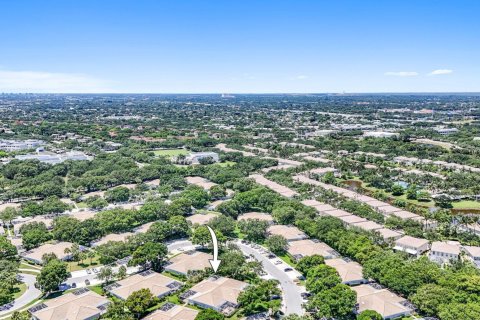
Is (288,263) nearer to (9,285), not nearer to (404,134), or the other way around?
(9,285)

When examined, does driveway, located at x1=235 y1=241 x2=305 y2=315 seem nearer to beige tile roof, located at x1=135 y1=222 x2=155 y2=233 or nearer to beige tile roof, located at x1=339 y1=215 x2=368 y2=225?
beige tile roof, located at x1=135 y1=222 x2=155 y2=233

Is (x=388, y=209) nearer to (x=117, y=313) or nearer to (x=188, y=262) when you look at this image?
(x=188, y=262)

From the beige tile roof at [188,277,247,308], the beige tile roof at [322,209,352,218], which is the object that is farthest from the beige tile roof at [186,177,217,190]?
the beige tile roof at [188,277,247,308]

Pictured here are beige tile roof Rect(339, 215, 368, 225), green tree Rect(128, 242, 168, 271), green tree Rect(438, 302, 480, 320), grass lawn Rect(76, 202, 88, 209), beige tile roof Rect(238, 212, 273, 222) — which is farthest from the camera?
grass lawn Rect(76, 202, 88, 209)

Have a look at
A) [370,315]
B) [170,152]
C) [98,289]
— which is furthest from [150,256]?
[170,152]

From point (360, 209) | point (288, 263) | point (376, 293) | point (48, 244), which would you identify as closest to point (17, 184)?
point (48, 244)
